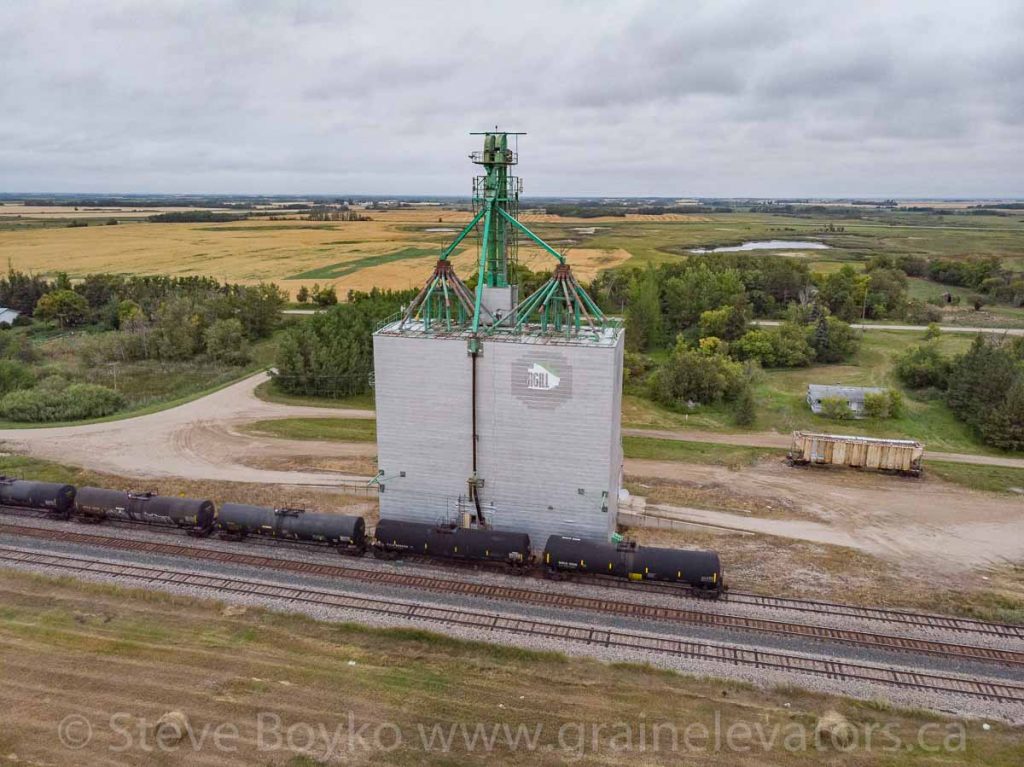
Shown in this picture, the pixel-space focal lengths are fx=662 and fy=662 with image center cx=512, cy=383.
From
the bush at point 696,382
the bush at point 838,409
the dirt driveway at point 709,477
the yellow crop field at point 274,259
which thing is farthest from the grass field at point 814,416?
the yellow crop field at point 274,259

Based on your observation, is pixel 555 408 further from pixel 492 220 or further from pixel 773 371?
pixel 773 371

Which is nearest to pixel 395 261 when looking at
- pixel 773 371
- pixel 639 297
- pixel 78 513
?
pixel 639 297

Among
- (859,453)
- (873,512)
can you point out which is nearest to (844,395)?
(859,453)

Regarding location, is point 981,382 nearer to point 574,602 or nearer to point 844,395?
point 844,395

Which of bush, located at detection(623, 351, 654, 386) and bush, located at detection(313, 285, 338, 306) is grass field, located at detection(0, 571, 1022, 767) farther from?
bush, located at detection(313, 285, 338, 306)

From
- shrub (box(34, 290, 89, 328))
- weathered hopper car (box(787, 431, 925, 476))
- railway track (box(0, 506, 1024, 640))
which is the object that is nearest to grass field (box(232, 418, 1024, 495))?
weathered hopper car (box(787, 431, 925, 476))

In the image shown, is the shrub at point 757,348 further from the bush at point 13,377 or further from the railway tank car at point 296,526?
the bush at point 13,377
